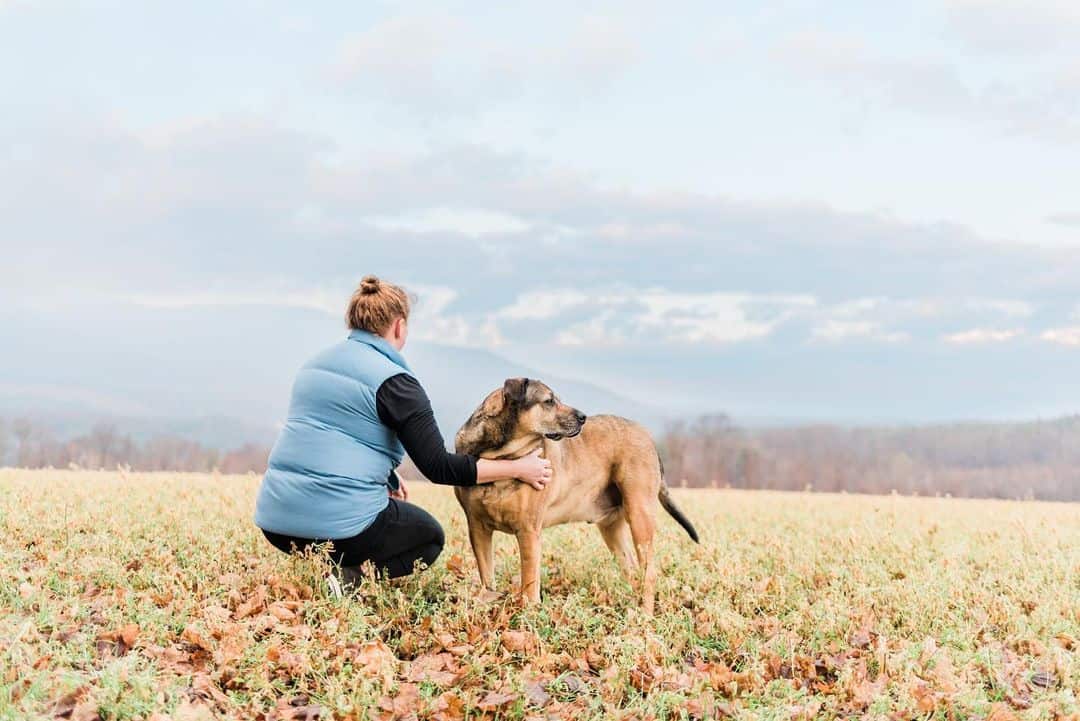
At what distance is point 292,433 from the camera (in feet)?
26.2

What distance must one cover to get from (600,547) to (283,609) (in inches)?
169

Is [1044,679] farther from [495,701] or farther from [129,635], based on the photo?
[129,635]

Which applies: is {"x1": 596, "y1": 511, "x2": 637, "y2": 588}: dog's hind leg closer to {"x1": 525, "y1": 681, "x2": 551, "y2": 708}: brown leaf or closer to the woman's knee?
the woman's knee

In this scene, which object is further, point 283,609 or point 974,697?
point 283,609

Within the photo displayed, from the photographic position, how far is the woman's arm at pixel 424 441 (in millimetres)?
7738

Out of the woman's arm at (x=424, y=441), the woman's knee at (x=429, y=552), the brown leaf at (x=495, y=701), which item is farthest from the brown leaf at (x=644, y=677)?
the woman's knee at (x=429, y=552)

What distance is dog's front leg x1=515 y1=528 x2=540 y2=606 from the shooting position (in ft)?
26.9

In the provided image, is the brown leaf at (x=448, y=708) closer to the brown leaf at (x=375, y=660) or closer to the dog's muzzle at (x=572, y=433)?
the brown leaf at (x=375, y=660)

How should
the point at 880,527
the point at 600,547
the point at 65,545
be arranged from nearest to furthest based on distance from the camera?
the point at 65,545
the point at 600,547
the point at 880,527

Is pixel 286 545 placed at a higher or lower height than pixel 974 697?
higher

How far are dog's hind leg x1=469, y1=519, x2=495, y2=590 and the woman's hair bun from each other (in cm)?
215

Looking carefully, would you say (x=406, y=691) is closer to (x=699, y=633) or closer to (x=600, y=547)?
(x=699, y=633)

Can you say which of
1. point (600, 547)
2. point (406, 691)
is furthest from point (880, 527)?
point (406, 691)

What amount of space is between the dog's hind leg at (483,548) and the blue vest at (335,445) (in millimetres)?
917
